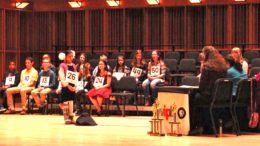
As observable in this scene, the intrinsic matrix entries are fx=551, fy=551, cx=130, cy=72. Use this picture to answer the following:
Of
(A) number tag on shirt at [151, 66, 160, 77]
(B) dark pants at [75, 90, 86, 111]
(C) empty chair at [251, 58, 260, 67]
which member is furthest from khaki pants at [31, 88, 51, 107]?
(C) empty chair at [251, 58, 260, 67]

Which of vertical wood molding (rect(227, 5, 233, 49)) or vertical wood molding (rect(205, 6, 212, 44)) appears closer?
vertical wood molding (rect(227, 5, 233, 49))

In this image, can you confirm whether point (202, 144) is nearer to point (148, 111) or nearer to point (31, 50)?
point (148, 111)

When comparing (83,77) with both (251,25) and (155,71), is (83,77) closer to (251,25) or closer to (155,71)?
(155,71)

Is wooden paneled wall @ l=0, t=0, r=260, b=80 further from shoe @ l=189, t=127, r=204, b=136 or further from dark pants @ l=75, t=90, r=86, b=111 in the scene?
shoe @ l=189, t=127, r=204, b=136

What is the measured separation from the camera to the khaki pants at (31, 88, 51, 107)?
44.3ft

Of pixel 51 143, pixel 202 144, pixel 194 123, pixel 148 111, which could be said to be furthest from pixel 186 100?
pixel 148 111

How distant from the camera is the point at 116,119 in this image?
38.9 feet

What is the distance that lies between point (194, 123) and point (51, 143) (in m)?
2.41

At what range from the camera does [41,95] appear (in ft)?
44.3

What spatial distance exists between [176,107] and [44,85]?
572cm

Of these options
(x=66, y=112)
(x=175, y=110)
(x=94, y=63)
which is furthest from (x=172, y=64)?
(x=175, y=110)

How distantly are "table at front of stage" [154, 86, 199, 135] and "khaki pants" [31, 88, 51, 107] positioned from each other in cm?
523

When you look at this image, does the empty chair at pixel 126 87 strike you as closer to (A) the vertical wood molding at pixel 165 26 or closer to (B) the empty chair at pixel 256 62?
(B) the empty chair at pixel 256 62

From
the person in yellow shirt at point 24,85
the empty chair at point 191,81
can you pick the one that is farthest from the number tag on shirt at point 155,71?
the person in yellow shirt at point 24,85
